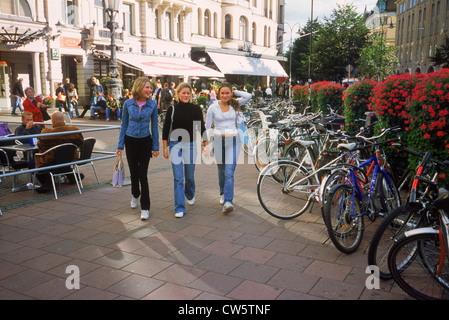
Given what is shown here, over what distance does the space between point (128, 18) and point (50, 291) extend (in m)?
28.3

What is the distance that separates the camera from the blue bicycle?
4215 mm

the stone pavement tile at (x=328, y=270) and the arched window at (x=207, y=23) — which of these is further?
the arched window at (x=207, y=23)

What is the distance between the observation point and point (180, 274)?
3.78 meters

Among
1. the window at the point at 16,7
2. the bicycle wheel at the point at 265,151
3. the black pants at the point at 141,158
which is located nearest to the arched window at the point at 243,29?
the window at the point at 16,7

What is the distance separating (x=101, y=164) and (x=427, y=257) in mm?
7385

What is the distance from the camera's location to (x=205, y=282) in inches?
142

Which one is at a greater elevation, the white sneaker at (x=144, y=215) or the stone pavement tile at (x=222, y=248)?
the white sneaker at (x=144, y=215)

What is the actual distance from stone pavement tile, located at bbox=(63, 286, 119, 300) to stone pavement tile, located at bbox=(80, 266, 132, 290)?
0.24 ft

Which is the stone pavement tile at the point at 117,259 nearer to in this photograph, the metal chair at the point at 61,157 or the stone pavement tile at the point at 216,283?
the stone pavement tile at the point at 216,283

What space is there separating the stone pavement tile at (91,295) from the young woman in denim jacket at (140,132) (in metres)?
1.92

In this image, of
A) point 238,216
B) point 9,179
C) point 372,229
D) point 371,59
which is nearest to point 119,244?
point 238,216

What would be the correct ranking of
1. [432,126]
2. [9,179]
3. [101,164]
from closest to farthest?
1. [432,126]
2. [9,179]
3. [101,164]

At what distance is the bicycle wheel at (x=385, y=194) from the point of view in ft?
15.8
